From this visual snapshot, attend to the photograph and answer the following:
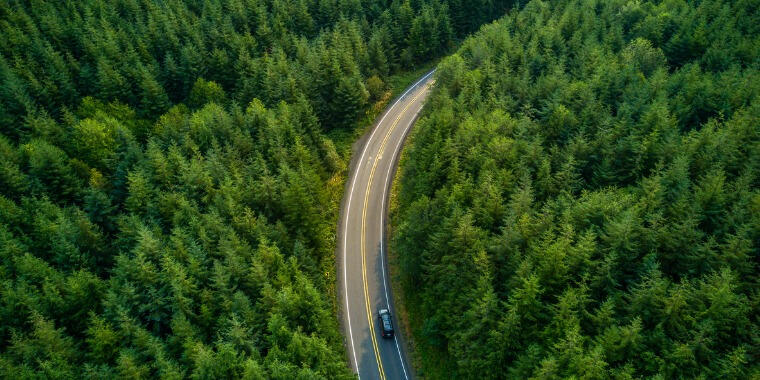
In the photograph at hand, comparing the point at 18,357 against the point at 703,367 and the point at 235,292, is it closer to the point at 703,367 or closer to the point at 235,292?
the point at 235,292

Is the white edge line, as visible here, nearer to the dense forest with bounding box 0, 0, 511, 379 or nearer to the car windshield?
the car windshield

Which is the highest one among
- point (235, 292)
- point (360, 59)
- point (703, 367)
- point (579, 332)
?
point (360, 59)

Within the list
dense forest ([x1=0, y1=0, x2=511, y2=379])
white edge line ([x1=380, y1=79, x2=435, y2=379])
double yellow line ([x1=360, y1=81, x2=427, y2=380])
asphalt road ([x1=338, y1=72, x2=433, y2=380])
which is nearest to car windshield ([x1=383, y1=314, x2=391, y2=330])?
asphalt road ([x1=338, y1=72, x2=433, y2=380])

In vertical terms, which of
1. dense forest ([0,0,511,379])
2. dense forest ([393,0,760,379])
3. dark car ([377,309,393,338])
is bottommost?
dark car ([377,309,393,338])

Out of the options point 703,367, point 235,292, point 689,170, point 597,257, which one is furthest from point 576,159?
point 235,292

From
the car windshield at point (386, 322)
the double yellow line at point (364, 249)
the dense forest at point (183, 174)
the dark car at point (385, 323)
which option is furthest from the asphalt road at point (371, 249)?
the dense forest at point (183, 174)

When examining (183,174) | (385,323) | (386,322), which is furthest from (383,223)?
(183,174)
